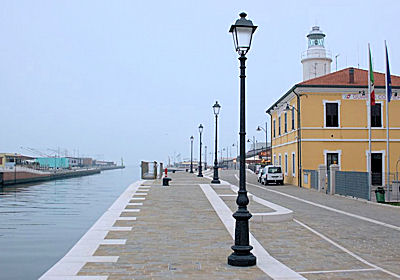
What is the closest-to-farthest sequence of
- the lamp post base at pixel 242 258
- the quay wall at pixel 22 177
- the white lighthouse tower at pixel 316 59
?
the lamp post base at pixel 242 258 → the white lighthouse tower at pixel 316 59 → the quay wall at pixel 22 177

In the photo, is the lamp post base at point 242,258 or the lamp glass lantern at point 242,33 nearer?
the lamp post base at point 242,258

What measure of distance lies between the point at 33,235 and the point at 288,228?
8.43 meters

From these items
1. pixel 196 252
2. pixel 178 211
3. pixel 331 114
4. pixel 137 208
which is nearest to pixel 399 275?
pixel 196 252

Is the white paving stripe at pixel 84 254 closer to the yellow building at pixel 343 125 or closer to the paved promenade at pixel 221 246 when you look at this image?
the paved promenade at pixel 221 246

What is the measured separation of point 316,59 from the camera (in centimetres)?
4862

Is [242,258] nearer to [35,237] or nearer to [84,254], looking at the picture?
[84,254]

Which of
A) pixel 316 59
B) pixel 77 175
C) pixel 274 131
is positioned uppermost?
pixel 316 59

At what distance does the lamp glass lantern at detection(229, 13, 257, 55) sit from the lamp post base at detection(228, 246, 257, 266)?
356 cm

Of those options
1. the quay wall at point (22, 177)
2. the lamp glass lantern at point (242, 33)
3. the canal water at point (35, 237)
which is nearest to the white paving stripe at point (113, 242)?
the canal water at point (35, 237)

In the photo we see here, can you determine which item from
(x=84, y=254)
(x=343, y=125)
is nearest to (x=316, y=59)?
(x=343, y=125)

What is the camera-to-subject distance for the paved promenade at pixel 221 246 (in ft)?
24.5

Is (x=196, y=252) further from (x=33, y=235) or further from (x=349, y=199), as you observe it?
(x=349, y=199)

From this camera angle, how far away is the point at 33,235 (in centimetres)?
1523

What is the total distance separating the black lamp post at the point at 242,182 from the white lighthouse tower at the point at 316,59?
4198 cm
